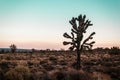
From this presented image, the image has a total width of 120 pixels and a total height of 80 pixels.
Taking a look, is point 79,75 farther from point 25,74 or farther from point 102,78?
point 25,74

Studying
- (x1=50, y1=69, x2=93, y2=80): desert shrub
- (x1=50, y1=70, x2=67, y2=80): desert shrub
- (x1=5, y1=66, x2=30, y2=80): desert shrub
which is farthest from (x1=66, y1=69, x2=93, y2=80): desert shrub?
(x1=5, y1=66, x2=30, y2=80): desert shrub

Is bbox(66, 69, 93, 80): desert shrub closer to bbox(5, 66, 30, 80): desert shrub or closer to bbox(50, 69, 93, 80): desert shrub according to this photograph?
bbox(50, 69, 93, 80): desert shrub

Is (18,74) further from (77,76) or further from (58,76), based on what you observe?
(77,76)

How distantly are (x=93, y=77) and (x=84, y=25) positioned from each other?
1196 centimetres

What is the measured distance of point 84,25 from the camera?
26.8m

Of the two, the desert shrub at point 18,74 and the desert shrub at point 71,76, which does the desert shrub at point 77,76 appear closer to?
the desert shrub at point 71,76

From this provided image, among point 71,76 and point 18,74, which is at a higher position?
point 18,74

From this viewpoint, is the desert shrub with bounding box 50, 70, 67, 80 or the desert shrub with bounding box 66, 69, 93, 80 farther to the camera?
the desert shrub with bounding box 50, 70, 67, 80

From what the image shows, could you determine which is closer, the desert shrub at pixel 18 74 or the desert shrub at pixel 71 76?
the desert shrub at pixel 71 76

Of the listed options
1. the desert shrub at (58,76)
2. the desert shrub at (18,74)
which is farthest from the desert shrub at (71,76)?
the desert shrub at (18,74)

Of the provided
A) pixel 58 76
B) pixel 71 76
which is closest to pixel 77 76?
pixel 71 76

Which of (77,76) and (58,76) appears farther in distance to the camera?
(58,76)

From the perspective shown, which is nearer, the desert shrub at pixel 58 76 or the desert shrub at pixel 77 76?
the desert shrub at pixel 77 76

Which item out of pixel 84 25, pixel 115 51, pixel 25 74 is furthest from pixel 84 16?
pixel 115 51
